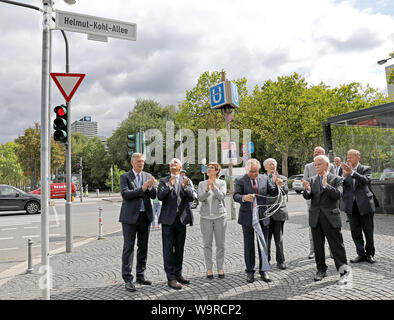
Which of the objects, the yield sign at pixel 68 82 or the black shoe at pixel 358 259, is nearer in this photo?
the yield sign at pixel 68 82

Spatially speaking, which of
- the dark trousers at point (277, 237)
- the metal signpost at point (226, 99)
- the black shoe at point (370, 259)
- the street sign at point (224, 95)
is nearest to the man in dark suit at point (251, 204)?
the dark trousers at point (277, 237)

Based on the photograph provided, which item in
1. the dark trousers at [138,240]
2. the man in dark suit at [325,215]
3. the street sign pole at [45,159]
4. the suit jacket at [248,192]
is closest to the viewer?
the street sign pole at [45,159]

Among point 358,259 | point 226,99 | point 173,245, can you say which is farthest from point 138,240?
point 226,99

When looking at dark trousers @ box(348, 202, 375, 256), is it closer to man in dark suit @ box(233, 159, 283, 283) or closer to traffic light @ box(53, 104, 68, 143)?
man in dark suit @ box(233, 159, 283, 283)

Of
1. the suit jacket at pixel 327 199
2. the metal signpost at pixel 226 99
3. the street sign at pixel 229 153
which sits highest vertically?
the metal signpost at pixel 226 99

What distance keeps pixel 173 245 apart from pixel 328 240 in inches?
88.0

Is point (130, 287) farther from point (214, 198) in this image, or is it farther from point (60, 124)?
point (60, 124)

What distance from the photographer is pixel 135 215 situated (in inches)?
176

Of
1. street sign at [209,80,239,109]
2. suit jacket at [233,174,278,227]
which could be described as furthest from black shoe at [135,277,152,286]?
street sign at [209,80,239,109]

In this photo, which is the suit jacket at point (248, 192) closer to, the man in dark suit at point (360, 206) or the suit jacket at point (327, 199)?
the suit jacket at point (327, 199)

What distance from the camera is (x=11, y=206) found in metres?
16.2

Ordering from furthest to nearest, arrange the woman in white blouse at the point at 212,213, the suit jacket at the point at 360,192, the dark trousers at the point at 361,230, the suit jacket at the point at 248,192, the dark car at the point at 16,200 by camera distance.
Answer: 1. the dark car at the point at 16,200
2. the suit jacket at the point at 360,192
3. the dark trousers at the point at 361,230
4. the woman in white blouse at the point at 212,213
5. the suit jacket at the point at 248,192

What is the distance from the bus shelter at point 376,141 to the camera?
9.94 meters

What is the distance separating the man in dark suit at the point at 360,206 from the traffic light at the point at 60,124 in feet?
18.7
